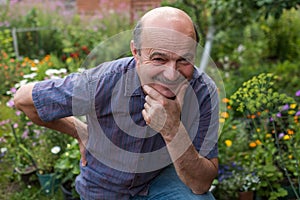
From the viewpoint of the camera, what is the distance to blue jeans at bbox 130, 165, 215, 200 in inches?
75.4

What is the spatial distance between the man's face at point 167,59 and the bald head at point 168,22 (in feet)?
0.09

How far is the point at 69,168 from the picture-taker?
287 centimetres

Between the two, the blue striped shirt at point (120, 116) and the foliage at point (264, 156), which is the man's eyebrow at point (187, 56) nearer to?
the blue striped shirt at point (120, 116)

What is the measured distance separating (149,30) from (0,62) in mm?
3392

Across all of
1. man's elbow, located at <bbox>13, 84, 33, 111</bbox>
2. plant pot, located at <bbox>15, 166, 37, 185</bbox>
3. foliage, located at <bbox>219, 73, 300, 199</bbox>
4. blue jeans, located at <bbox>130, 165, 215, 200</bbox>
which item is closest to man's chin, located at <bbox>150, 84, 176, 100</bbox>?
blue jeans, located at <bbox>130, 165, 215, 200</bbox>

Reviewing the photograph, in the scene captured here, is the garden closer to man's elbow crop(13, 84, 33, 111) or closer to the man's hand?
man's elbow crop(13, 84, 33, 111)

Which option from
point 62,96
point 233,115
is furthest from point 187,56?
point 233,115

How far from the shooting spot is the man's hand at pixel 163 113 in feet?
5.24

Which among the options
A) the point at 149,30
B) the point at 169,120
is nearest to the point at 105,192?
the point at 169,120

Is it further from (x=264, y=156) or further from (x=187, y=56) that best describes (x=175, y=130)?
(x=264, y=156)

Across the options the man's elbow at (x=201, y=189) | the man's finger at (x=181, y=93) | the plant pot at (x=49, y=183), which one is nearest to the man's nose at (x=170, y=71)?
the man's finger at (x=181, y=93)

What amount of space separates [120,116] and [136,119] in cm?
8

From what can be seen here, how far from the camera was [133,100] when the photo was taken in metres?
1.88

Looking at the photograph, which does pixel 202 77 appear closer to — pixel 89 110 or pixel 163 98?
pixel 163 98
